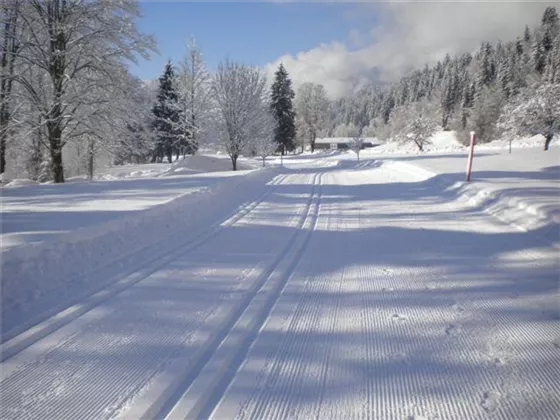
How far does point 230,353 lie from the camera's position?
8.42 feet

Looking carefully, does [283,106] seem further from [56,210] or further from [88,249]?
→ [88,249]

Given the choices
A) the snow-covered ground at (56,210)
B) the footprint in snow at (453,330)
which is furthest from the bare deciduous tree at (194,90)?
the footprint in snow at (453,330)

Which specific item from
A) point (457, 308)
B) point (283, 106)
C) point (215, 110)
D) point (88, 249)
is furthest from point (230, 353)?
point (283, 106)

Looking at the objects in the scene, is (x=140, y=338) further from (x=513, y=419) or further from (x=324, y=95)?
(x=324, y=95)

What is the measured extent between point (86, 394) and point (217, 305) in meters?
1.34

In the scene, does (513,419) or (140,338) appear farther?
(140,338)

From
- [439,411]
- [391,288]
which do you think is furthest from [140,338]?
[391,288]

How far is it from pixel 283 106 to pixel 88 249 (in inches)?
1850

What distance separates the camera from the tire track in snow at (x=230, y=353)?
207 cm

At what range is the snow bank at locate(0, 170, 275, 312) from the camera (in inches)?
141

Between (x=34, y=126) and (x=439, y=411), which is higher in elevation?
(x=34, y=126)

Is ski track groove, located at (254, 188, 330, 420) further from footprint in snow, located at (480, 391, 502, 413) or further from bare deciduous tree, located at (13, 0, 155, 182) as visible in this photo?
bare deciduous tree, located at (13, 0, 155, 182)

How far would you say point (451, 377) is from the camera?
2273 millimetres

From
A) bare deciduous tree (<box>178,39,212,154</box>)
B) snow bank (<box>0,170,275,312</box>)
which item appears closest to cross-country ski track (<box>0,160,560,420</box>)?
snow bank (<box>0,170,275,312</box>)
